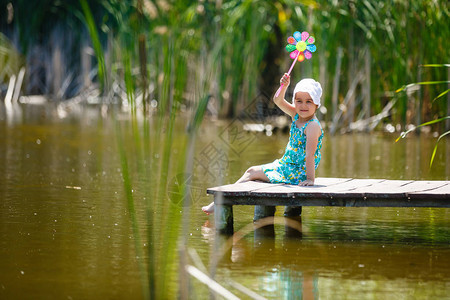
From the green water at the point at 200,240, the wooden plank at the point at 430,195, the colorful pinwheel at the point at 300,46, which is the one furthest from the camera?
the colorful pinwheel at the point at 300,46

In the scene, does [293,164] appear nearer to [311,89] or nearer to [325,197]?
[311,89]

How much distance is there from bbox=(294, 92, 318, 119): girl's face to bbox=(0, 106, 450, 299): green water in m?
0.68

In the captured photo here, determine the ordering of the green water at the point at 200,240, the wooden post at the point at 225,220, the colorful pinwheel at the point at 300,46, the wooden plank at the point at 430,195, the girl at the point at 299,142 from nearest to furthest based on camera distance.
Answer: the green water at the point at 200,240 → the wooden plank at the point at 430,195 → the wooden post at the point at 225,220 → the girl at the point at 299,142 → the colorful pinwheel at the point at 300,46

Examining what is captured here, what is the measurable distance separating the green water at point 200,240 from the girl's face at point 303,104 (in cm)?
68

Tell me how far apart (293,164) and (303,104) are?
380 mm

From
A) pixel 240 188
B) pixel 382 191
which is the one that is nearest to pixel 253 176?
pixel 240 188

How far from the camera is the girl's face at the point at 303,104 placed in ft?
17.8

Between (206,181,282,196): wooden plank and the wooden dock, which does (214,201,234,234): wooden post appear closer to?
the wooden dock

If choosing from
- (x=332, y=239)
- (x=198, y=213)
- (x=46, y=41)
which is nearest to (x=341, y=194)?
(x=332, y=239)

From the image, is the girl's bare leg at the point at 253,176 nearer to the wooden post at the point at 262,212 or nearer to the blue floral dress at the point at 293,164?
the blue floral dress at the point at 293,164

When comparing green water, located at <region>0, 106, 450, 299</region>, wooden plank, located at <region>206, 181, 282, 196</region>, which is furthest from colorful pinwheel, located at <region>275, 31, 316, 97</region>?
green water, located at <region>0, 106, 450, 299</region>

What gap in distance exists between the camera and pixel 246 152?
9734mm

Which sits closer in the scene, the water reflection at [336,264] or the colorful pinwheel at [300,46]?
the water reflection at [336,264]

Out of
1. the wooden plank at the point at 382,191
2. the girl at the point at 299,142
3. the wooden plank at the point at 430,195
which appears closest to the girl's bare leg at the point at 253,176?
the girl at the point at 299,142
